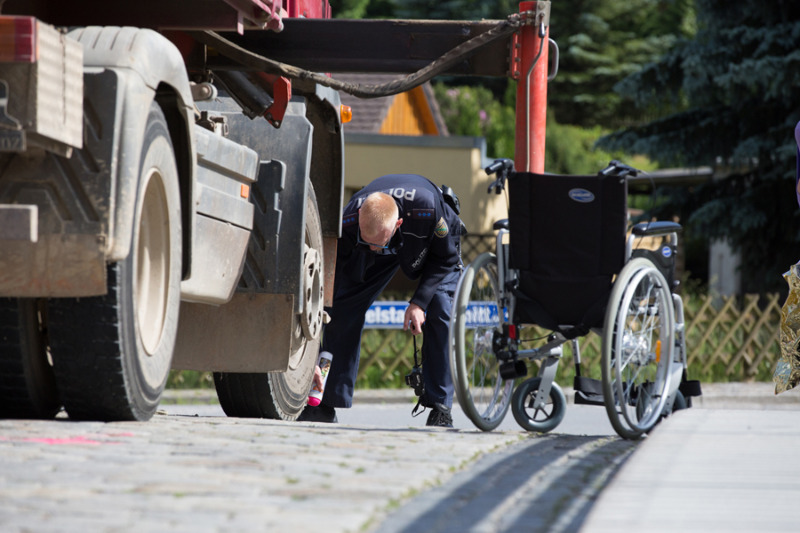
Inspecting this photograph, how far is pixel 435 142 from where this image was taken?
1847 centimetres

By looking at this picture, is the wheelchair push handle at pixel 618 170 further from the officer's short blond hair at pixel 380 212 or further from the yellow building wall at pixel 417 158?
the yellow building wall at pixel 417 158

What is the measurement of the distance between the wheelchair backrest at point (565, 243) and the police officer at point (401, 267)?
0.97 m

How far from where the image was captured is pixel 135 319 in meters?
4.52

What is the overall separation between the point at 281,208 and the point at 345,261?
1512mm

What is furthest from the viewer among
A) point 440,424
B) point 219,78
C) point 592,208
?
point 440,424

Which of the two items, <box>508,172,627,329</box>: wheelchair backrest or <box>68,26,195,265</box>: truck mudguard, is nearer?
<box>68,26,195,265</box>: truck mudguard

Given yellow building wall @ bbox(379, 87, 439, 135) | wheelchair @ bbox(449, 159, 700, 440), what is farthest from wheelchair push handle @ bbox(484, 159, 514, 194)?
yellow building wall @ bbox(379, 87, 439, 135)

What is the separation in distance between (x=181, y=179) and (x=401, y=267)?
2.43 m

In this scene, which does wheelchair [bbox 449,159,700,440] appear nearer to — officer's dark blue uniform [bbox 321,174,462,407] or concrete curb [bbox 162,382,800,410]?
officer's dark blue uniform [bbox 321,174,462,407]

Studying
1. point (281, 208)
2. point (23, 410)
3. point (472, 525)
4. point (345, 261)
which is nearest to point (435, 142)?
point (345, 261)

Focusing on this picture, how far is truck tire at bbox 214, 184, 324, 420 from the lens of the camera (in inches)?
253

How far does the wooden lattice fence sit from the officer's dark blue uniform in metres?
6.20

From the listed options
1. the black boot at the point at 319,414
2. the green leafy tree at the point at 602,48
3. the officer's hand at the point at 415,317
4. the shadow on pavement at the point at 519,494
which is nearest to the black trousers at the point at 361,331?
the black boot at the point at 319,414

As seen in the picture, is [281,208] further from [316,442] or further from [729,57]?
[729,57]
